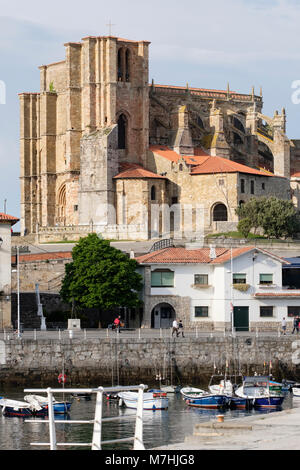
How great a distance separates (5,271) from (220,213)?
3969 centimetres

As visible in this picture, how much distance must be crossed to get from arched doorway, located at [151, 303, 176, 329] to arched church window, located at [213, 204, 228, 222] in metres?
33.2

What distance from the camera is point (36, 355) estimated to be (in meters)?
52.8

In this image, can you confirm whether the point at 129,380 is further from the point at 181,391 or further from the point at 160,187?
the point at 160,187

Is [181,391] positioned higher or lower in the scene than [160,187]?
lower

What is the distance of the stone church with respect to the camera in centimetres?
9875

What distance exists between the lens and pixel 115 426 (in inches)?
1671

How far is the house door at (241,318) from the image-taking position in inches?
2542

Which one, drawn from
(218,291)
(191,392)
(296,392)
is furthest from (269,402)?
(218,291)

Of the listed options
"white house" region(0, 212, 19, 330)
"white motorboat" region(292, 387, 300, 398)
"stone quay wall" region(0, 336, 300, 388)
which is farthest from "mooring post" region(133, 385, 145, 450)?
"white house" region(0, 212, 19, 330)

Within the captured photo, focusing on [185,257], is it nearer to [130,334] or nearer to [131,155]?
[130,334]
